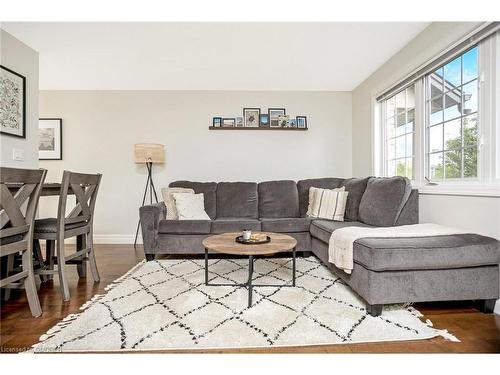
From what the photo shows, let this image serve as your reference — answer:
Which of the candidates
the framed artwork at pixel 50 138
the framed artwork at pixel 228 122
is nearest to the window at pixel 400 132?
the framed artwork at pixel 228 122

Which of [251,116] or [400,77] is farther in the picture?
[251,116]

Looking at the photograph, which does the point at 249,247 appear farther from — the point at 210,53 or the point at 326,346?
the point at 210,53

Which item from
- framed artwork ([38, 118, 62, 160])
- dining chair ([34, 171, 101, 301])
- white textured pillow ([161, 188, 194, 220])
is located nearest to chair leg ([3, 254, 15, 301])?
dining chair ([34, 171, 101, 301])

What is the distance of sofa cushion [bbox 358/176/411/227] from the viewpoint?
2496mm

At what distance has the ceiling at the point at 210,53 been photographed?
246cm

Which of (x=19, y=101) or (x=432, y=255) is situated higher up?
(x=19, y=101)

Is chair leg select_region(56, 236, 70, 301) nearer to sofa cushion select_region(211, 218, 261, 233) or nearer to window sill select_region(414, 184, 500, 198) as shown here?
sofa cushion select_region(211, 218, 261, 233)

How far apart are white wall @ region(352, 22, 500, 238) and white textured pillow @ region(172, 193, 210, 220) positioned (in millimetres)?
2380

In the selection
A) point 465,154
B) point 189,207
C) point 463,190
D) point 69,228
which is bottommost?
point 69,228

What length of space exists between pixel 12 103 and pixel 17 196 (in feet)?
5.12

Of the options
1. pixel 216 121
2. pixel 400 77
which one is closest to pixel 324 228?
pixel 400 77

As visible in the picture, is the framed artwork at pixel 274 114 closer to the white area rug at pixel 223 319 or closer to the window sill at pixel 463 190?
the window sill at pixel 463 190

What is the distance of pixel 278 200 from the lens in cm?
365

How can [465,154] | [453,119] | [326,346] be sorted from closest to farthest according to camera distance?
[326,346]
[465,154]
[453,119]
